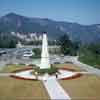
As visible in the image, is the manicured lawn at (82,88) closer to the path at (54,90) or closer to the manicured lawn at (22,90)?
the path at (54,90)

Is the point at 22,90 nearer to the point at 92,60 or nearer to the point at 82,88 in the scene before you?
the point at 82,88

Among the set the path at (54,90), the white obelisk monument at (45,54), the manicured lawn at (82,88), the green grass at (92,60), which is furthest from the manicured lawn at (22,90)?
the green grass at (92,60)

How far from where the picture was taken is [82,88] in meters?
19.9

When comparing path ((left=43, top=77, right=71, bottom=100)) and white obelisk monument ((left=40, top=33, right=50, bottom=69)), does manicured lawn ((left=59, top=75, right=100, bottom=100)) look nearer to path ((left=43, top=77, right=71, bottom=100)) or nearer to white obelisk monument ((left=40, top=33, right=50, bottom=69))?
path ((left=43, top=77, right=71, bottom=100))

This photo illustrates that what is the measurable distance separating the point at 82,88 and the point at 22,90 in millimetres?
5106

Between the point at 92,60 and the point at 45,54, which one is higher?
the point at 45,54

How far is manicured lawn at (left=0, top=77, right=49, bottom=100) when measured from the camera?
17312mm

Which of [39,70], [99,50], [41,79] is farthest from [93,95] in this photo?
[99,50]

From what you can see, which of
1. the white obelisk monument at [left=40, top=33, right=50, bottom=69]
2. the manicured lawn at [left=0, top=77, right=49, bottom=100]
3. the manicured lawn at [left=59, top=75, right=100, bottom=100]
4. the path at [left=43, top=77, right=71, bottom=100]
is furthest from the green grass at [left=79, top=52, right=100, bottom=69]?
the manicured lawn at [left=0, top=77, right=49, bottom=100]

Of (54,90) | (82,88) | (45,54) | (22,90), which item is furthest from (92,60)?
(22,90)

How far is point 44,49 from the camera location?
2606 centimetres

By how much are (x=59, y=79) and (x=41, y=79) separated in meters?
1.88

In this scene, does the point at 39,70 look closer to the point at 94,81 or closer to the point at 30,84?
the point at 30,84

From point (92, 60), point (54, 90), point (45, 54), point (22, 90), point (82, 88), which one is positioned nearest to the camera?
point (22, 90)
